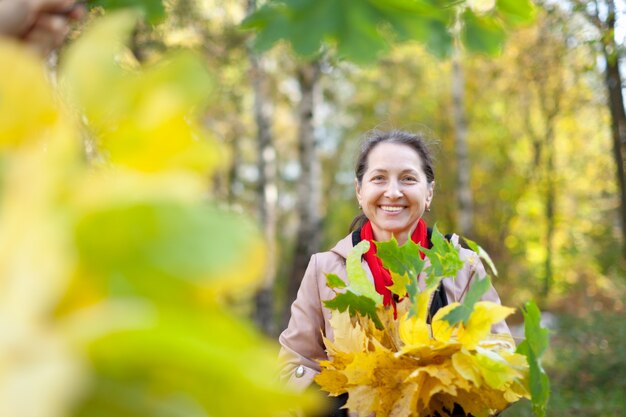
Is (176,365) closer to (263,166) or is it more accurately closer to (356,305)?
(356,305)

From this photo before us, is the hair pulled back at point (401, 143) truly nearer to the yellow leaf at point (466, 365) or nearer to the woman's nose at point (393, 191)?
the woman's nose at point (393, 191)

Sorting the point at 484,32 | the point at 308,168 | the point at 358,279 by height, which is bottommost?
the point at 358,279

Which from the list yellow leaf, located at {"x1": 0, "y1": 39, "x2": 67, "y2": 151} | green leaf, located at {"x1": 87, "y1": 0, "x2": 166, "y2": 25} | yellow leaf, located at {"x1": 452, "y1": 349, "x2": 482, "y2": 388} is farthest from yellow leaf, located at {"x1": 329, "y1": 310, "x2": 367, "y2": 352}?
yellow leaf, located at {"x1": 0, "y1": 39, "x2": 67, "y2": 151}

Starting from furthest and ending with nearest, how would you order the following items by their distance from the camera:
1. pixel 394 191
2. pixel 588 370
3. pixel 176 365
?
pixel 588 370
pixel 394 191
pixel 176 365

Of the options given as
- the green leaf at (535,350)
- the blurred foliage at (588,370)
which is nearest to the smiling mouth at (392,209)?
the green leaf at (535,350)

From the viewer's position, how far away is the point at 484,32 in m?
1.58

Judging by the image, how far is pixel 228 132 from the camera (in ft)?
53.8

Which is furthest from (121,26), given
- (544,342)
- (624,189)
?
(624,189)

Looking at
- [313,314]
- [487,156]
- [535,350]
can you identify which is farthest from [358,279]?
[487,156]

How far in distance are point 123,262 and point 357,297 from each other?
1.08 metres

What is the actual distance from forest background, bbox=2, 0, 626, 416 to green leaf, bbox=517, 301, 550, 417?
272 inches

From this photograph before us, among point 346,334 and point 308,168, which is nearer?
point 346,334

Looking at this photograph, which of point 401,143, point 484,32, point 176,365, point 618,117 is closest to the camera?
point 176,365

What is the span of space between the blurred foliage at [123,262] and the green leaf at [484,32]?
1.33 meters
